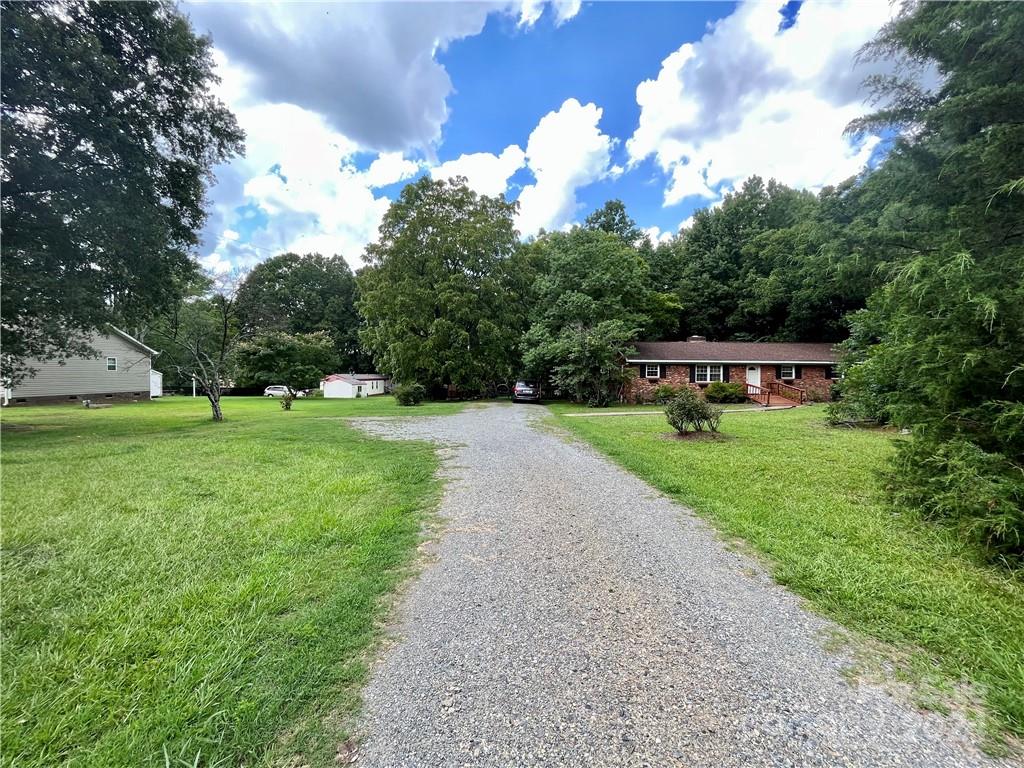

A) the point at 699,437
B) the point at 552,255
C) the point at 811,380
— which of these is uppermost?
the point at 552,255

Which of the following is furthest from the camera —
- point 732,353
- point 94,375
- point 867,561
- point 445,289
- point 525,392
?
point 445,289

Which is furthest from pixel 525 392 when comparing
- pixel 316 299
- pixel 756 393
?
pixel 316 299

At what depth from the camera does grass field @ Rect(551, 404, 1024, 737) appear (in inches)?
89.9

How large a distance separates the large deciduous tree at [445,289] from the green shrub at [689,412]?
54.3 feet

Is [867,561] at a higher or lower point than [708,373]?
lower

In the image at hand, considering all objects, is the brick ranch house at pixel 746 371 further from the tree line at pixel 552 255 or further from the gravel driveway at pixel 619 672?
the gravel driveway at pixel 619 672

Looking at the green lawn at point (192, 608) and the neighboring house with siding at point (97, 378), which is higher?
the neighboring house with siding at point (97, 378)

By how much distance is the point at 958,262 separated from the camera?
4047 millimetres

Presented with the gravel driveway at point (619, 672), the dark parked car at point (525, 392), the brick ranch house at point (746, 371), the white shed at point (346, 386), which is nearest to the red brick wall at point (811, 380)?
the brick ranch house at point (746, 371)

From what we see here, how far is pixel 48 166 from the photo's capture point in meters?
9.56

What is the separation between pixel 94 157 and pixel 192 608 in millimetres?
12889

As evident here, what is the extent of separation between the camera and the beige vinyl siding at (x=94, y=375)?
23.2 meters

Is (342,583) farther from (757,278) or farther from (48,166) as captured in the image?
(757,278)

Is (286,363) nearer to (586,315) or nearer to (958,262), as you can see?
(586,315)
